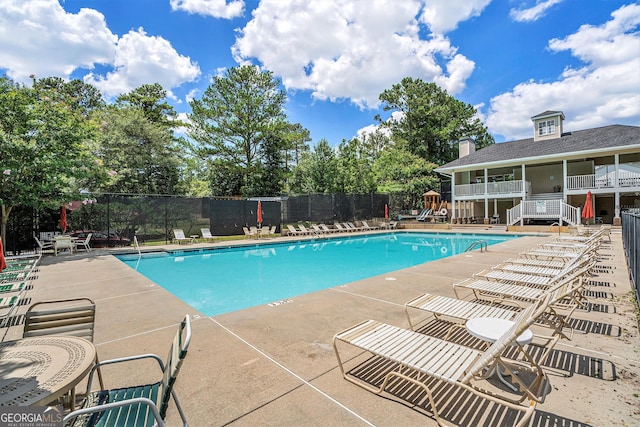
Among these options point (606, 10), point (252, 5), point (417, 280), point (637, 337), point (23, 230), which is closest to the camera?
point (637, 337)

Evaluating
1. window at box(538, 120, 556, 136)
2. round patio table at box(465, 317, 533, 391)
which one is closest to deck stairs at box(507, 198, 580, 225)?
window at box(538, 120, 556, 136)

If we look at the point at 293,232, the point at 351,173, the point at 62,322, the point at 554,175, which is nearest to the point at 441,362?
the point at 62,322

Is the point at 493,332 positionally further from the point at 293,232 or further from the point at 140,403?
the point at 293,232

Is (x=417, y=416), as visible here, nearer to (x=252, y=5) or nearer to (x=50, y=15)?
(x=50, y=15)

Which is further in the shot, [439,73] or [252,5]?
[439,73]

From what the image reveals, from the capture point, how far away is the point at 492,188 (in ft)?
65.5

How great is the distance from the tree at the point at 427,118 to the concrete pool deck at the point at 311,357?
1048 inches

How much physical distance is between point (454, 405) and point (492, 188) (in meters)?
20.9

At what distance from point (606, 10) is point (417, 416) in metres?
22.6

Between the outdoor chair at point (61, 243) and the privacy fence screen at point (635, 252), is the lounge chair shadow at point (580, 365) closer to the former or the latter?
the privacy fence screen at point (635, 252)

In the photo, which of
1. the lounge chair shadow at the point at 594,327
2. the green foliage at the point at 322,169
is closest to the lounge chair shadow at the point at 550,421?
the lounge chair shadow at the point at 594,327

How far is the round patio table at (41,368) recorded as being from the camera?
1371 mm

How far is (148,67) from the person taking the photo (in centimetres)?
2616

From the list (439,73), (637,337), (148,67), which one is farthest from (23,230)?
(439,73)
